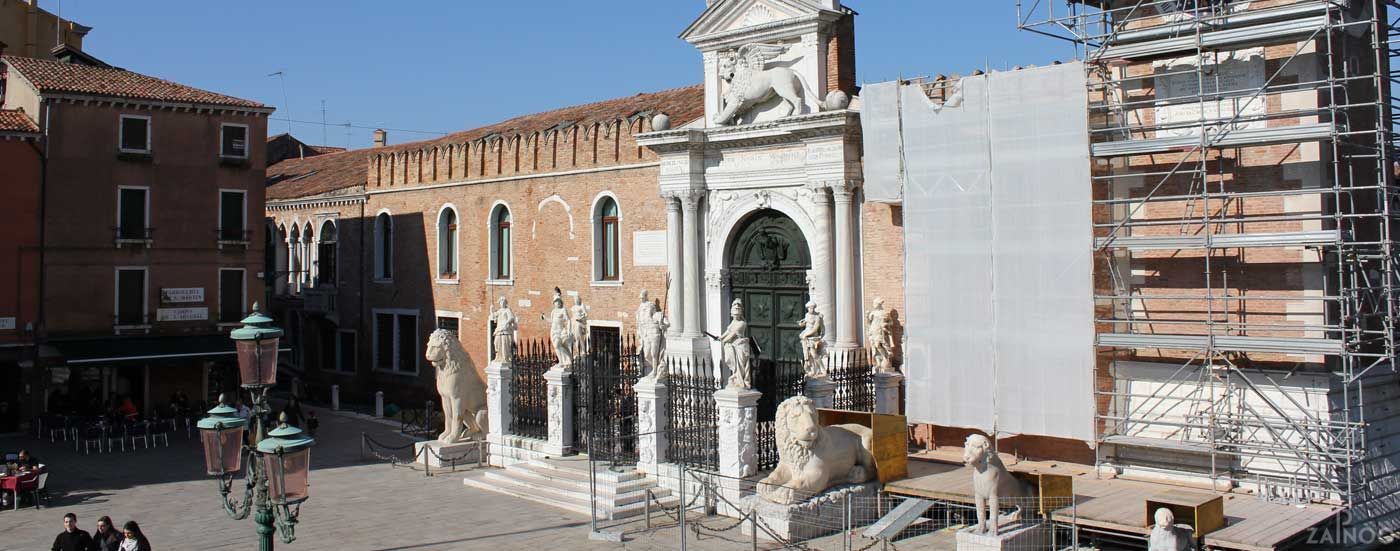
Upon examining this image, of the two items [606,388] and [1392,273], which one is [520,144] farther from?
[1392,273]

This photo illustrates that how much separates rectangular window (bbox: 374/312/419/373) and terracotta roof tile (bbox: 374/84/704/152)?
14.0ft

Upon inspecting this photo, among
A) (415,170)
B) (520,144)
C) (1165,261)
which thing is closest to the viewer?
(1165,261)

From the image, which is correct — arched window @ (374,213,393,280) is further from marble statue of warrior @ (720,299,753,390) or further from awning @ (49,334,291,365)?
marble statue of warrior @ (720,299,753,390)

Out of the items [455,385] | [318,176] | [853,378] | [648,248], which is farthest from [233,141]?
[853,378]

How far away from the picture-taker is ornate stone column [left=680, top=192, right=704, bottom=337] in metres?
19.9

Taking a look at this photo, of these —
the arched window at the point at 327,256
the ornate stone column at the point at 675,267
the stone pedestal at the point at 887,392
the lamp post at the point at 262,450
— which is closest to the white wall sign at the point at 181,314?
the arched window at the point at 327,256

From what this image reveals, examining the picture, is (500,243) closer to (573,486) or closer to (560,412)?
(560,412)

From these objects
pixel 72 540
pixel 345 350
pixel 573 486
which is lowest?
pixel 573 486

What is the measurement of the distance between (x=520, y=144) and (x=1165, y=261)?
583 inches

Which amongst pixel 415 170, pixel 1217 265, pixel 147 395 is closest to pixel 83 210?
pixel 147 395

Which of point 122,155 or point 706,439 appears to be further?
point 122,155

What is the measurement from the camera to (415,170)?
28.0 m

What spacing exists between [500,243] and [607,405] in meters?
10.6

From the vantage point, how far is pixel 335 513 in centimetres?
1493
